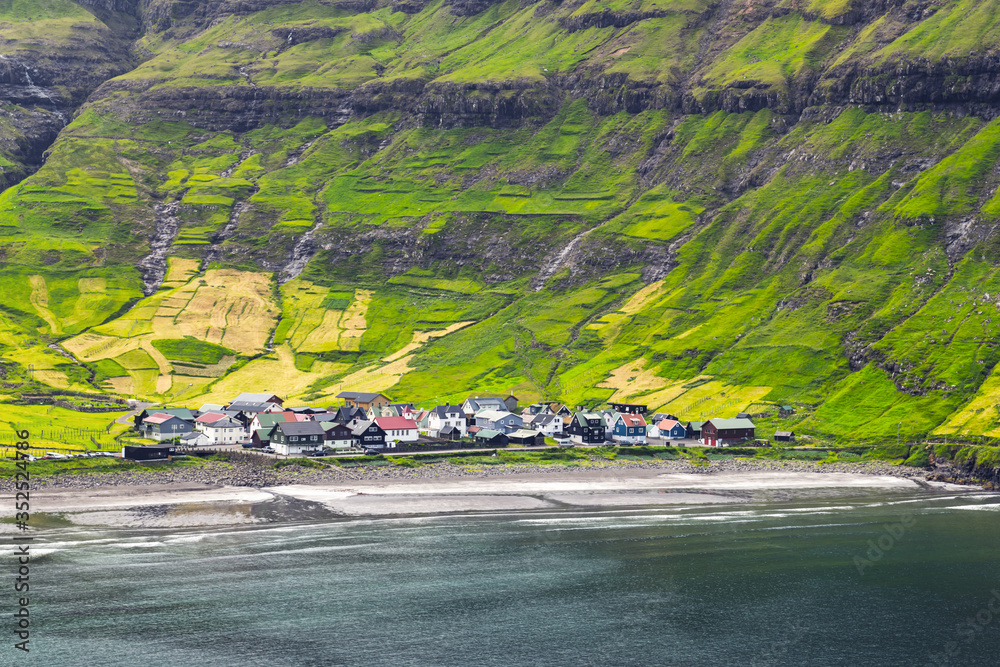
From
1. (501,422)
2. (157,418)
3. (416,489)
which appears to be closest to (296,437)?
(416,489)

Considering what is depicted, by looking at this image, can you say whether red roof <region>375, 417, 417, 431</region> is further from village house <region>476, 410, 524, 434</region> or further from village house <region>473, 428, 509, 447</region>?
village house <region>476, 410, 524, 434</region>

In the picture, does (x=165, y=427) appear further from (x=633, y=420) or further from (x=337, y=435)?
(x=633, y=420)

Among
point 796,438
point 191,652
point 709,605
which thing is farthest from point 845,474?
point 191,652

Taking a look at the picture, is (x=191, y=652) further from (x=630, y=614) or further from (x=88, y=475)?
(x=88, y=475)
